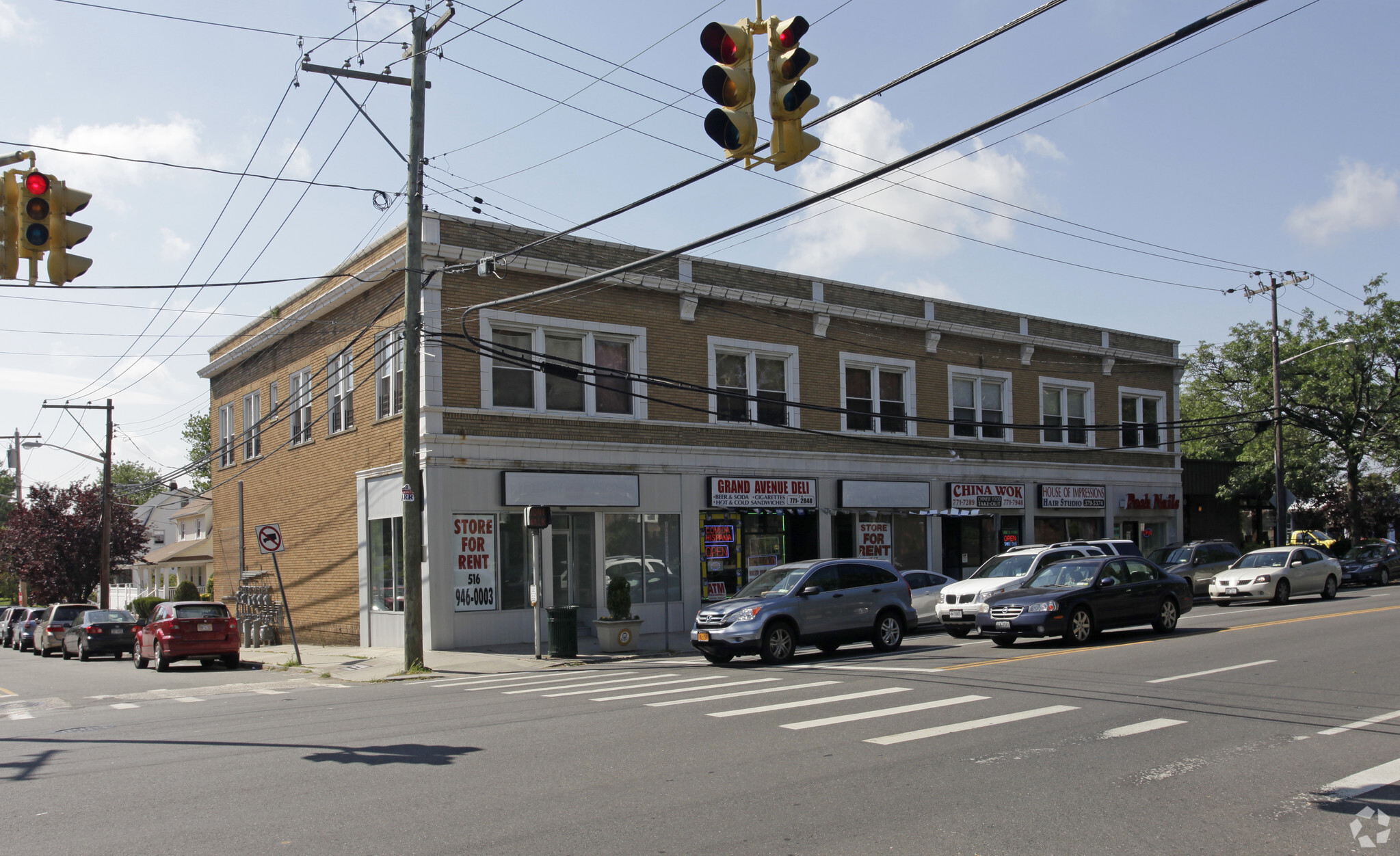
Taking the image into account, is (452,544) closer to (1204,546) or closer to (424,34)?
(424,34)

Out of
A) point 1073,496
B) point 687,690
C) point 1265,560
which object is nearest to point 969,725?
point 687,690

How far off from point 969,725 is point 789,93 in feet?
19.7

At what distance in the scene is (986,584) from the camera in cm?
1970

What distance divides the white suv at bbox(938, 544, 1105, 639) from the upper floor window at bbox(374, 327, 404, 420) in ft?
41.8

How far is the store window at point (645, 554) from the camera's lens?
80.1 ft

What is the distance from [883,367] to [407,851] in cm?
2558

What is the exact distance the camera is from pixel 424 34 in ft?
61.6

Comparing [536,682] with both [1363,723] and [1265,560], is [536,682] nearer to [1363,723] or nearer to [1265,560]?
[1363,723]

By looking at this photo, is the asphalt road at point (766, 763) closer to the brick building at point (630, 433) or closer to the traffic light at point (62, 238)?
the traffic light at point (62, 238)

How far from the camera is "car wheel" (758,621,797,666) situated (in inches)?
652

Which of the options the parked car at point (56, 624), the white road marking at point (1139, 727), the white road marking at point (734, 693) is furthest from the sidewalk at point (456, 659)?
the white road marking at point (1139, 727)

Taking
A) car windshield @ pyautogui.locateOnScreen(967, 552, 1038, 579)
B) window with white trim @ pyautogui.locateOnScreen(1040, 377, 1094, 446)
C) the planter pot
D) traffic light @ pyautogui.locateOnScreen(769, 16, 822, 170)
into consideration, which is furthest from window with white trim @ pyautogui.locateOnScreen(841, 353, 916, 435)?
traffic light @ pyautogui.locateOnScreen(769, 16, 822, 170)

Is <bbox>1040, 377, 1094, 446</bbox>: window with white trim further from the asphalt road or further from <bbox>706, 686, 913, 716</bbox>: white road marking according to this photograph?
<bbox>706, 686, 913, 716</bbox>: white road marking

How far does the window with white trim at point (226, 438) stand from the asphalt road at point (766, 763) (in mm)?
20651
